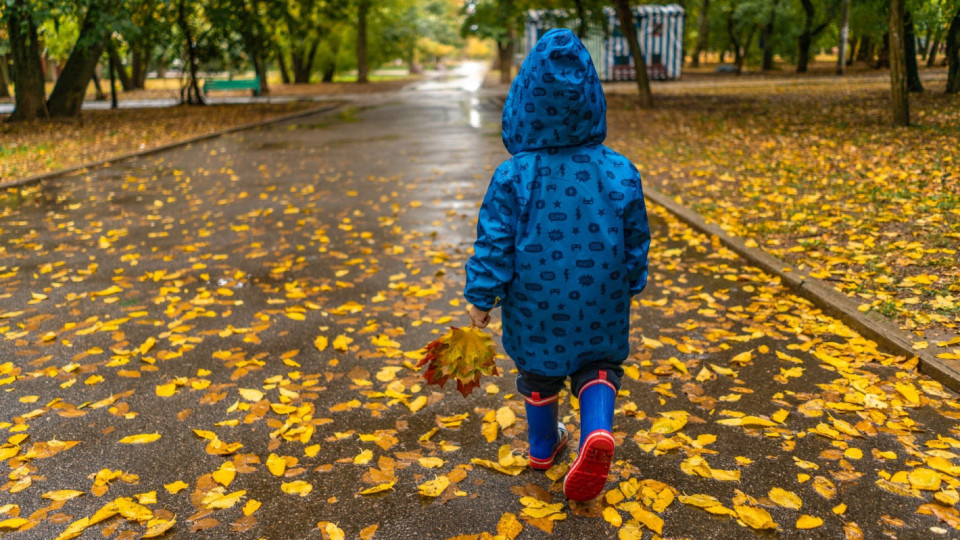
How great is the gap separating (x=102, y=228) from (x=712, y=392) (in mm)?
7072

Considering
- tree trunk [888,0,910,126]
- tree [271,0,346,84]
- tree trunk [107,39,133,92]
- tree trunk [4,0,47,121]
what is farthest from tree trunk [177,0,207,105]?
tree trunk [888,0,910,126]

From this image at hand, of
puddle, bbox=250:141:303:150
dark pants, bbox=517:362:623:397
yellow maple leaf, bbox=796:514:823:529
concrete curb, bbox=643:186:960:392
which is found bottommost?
yellow maple leaf, bbox=796:514:823:529

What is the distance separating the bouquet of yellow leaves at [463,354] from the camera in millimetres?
3051

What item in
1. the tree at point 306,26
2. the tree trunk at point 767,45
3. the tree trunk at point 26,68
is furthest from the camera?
the tree trunk at point 767,45

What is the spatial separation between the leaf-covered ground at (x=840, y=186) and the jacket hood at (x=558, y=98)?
2.81m

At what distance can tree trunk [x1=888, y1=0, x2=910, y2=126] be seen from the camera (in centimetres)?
1125

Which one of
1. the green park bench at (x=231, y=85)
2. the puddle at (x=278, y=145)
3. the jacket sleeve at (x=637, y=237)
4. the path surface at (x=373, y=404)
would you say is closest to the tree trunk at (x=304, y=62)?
the green park bench at (x=231, y=85)

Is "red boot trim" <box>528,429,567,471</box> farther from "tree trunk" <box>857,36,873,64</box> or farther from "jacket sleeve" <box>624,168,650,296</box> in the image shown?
"tree trunk" <box>857,36,873,64</box>

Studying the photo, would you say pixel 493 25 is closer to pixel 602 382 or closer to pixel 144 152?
pixel 144 152

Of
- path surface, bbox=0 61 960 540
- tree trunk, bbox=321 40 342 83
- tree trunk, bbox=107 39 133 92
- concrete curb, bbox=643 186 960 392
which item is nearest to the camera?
path surface, bbox=0 61 960 540

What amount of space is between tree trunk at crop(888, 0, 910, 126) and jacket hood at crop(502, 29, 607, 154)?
1092 cm

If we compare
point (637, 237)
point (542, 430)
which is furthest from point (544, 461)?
point (637, 237)

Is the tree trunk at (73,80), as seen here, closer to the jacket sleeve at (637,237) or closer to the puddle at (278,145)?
the puddle at (278,145)

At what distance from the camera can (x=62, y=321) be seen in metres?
5.26
